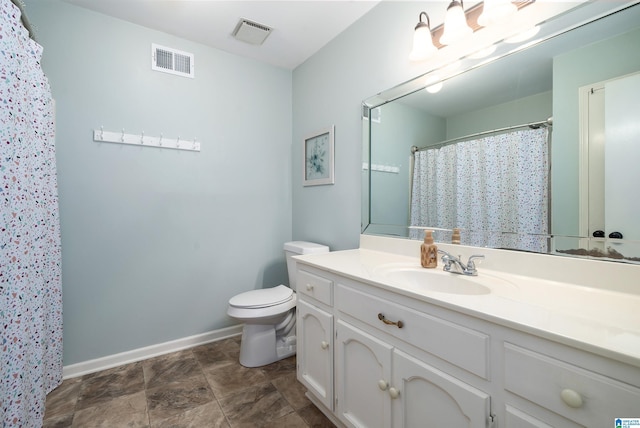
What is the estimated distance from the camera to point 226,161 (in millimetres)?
2340

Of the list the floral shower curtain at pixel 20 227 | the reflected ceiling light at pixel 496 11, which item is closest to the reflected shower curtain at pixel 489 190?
the reflected ceiling light at pixel 496 11

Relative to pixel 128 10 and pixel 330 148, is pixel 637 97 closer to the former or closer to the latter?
pixel 330 148

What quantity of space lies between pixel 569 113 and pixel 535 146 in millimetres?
143

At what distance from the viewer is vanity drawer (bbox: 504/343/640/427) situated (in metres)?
0.54

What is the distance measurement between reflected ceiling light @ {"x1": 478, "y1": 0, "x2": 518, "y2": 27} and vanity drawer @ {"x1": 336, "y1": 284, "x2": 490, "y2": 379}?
123 cm

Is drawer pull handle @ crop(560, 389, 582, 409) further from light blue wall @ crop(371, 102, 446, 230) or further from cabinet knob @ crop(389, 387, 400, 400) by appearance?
light blue wall @ crop(371, 102, 446, 230)

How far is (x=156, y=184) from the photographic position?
2.07 meters

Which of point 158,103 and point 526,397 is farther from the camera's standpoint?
point 158,103

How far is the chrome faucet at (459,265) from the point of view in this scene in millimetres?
1165

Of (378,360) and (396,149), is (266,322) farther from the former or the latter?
(396,149)

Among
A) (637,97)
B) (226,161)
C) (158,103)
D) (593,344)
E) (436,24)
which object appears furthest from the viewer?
(226,161)

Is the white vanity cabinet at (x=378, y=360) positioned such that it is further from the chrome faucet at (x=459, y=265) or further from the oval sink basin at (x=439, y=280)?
the chrome faucet at (x=459, y=265)

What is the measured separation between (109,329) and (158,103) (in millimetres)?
1661

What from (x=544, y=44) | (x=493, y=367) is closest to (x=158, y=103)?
(x=544, y=44)
